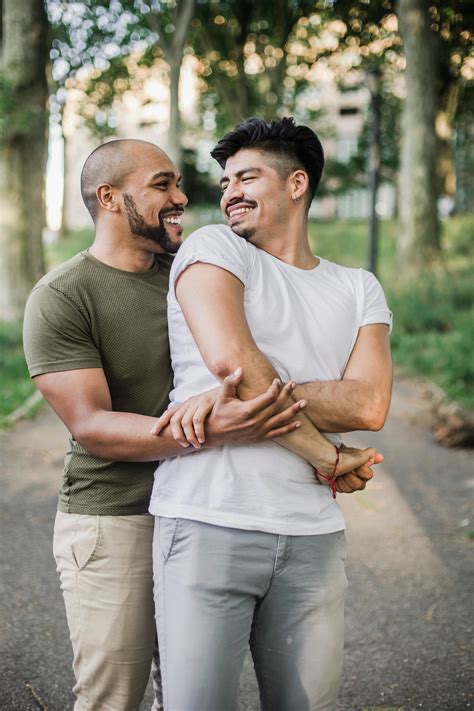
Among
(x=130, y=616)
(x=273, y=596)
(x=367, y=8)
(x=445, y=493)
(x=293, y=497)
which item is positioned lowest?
(x=445, y=493)

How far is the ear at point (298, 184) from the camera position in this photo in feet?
9.13

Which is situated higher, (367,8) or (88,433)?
(367,8)

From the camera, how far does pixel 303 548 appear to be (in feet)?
7.96

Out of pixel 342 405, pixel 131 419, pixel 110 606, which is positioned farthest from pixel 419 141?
pixel 110 606

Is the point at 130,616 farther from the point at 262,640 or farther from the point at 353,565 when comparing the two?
the point at 353,565

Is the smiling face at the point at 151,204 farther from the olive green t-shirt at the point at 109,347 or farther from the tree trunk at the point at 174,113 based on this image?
the tree trunk at the point at 174,113

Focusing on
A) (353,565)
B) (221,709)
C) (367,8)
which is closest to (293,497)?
(221,709)

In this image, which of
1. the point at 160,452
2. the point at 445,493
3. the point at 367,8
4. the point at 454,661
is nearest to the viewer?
the point at 160,452

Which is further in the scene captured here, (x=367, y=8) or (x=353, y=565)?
(x=367, y=8)

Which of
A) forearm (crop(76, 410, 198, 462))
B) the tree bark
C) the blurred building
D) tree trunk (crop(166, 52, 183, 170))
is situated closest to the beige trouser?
forearm (crop(76, 410, 198, 462))

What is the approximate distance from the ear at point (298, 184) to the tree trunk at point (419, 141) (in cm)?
1472

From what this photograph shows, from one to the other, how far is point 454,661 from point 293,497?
2.20 metres

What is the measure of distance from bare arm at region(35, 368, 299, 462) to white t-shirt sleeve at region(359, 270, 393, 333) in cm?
52

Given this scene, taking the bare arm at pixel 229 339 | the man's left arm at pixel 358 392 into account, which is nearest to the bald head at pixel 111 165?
the bare arm at pixel 229 339
